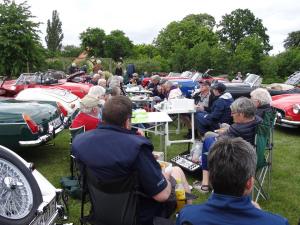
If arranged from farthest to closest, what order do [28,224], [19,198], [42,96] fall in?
1. [42,96]
2. [19,198]
3. [28,224]

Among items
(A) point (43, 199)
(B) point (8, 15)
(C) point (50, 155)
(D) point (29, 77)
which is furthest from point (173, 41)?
(A) point (43, 199)

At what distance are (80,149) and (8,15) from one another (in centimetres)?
1948

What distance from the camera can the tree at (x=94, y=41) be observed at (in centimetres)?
5344

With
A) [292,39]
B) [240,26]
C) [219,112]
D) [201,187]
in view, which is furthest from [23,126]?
[292,39]

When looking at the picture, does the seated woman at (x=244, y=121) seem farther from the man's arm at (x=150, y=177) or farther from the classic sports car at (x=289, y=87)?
the classic sports car at (x=289, y=87)

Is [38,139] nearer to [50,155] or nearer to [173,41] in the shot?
[50,155]

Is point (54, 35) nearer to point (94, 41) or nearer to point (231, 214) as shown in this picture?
point (94, 41)

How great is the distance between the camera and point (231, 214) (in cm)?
184

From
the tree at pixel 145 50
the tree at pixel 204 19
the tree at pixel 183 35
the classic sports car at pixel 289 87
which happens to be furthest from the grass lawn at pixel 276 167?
the tree at pixel 204 19

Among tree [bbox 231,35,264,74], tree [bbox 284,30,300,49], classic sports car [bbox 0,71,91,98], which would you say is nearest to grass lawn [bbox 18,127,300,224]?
classic sports car [bbox 0,71,91,98]

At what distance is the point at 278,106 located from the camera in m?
8.78

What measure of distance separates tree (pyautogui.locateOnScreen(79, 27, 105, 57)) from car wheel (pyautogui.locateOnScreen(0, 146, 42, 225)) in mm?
50736

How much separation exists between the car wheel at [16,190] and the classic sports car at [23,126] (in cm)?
252

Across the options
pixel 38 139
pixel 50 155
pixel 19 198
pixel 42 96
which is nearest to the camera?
pixel 19 198
